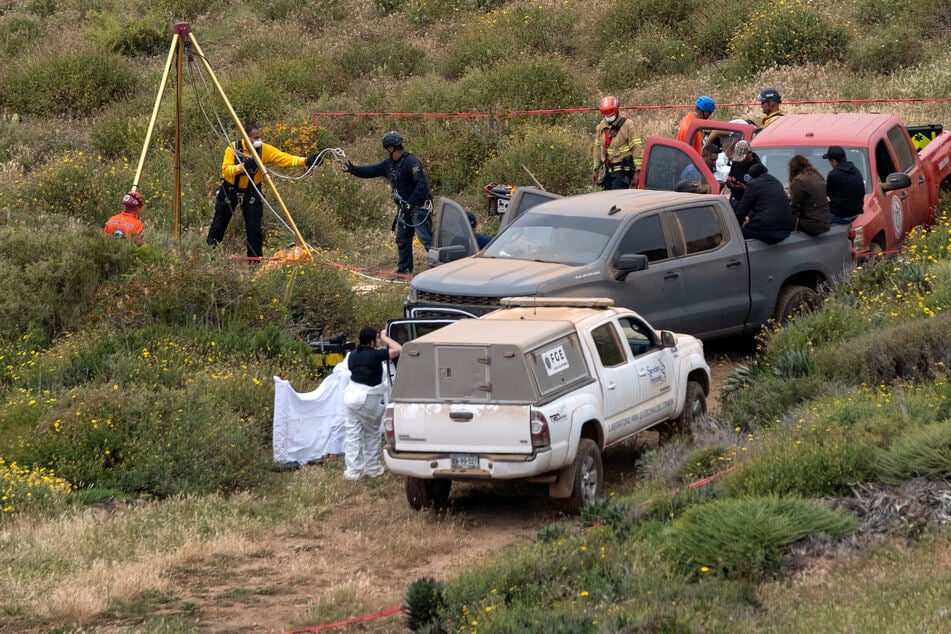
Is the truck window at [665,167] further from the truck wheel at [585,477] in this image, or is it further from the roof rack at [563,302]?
the truck wheel at [585,477]

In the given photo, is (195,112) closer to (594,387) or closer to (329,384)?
(329,384)

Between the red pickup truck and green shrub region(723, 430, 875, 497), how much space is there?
19.0 ft

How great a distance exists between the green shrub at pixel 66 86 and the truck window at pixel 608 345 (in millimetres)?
20282

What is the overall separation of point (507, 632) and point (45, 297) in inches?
→ 361

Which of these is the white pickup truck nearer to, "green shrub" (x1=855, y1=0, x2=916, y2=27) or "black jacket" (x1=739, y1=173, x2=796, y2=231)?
"black jacket" (x1=739, y1=173, x2=796, y2=231)

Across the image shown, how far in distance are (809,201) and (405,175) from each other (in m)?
5.18

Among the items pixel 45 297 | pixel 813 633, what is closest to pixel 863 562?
pixel 813 633

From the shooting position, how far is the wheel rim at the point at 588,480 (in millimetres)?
10758

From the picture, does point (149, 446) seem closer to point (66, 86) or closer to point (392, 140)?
point (392, 140)

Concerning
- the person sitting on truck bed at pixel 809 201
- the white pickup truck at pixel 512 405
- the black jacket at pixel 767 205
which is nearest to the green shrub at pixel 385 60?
the person sitting on truck bed at pixel 809 201

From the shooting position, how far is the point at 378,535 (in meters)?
10.9

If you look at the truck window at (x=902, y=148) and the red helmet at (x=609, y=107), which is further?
the red helmet at (x=609, y=107)

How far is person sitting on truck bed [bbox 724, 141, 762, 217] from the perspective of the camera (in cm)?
1499

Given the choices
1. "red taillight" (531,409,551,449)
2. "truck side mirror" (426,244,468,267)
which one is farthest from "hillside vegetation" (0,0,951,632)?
"truck side mirror" (426,244,468,267)
